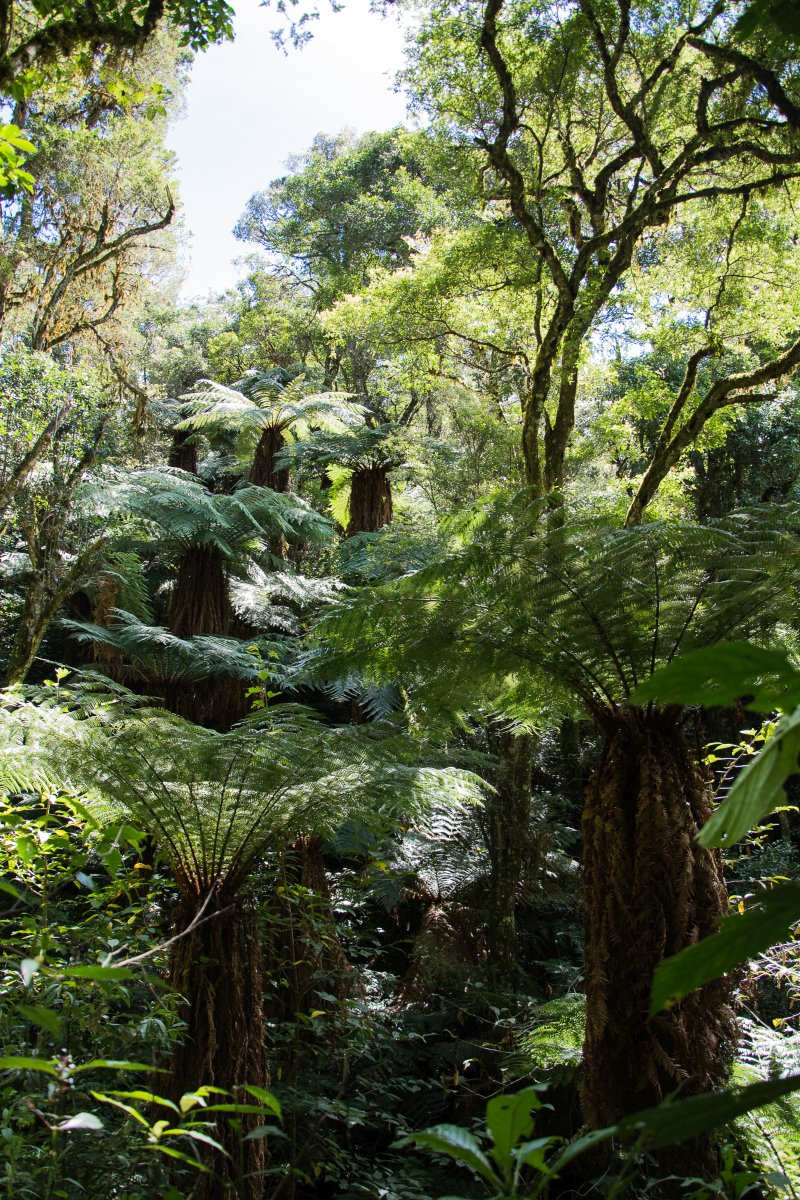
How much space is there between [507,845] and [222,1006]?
2.68 meters

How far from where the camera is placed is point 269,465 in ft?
29.8

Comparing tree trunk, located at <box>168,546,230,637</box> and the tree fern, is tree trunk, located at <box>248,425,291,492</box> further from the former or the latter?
tree trunk, located at <box>168,546,230,637</box>

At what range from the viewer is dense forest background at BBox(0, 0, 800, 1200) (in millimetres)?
1861

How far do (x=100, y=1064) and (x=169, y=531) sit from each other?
248 inches

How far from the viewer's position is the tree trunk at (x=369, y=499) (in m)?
8.24

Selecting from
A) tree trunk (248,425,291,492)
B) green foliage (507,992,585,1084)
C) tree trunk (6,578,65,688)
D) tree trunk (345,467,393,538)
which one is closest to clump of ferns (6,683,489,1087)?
green foliage (507,992,585,1084)

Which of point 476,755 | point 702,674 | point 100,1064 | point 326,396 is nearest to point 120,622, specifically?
point 326,396

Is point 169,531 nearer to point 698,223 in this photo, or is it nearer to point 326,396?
point 326,396

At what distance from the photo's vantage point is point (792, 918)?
0.35 meters

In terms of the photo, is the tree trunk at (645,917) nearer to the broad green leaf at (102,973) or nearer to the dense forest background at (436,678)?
the dense forest background at (436,678)

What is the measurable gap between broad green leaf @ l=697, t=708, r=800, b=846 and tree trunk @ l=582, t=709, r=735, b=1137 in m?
2.10

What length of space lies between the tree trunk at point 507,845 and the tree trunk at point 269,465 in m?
4.68

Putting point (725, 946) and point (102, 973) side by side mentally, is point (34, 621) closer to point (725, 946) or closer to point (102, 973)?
point (102, 973)

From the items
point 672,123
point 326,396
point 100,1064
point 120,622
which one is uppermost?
point 672,123
